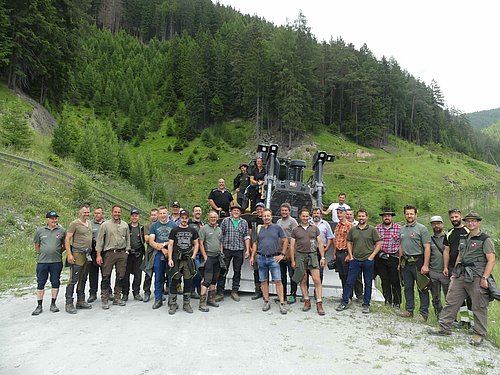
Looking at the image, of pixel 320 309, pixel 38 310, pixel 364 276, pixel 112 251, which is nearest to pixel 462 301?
pixel 364 276

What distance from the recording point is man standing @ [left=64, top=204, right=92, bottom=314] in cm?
694

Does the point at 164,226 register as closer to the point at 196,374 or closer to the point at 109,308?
the point at 109,308

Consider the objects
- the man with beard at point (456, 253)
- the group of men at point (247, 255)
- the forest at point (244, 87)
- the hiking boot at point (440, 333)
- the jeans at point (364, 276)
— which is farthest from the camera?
the forest at point (244, 87)

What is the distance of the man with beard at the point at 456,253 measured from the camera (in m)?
6.29

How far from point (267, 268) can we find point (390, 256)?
2.33 meters

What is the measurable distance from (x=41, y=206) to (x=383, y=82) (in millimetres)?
59858

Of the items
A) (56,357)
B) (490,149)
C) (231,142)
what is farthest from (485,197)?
(490,149)

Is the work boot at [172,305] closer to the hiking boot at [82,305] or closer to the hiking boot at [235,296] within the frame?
the hiking boot at [235,296]

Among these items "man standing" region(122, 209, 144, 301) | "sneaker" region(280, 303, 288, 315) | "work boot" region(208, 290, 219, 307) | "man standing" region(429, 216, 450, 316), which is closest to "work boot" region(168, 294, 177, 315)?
"work boot" region(208, 290, 219, 307)

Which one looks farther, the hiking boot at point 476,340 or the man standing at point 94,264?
the man standing at point 94,264

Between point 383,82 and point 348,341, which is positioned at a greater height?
point 383,82

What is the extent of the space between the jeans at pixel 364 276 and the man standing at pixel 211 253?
2475 millimetres

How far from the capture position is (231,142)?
49.5 meters

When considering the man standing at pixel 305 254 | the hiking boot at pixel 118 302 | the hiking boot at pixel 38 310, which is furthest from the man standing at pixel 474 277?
the hiking boot at pixel 38 310
